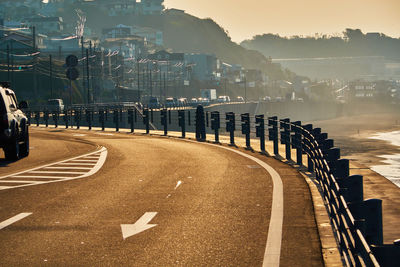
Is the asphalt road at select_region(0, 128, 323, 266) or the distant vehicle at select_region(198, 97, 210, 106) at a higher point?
the asphalt road at select_region(0, 128, 323, 266)

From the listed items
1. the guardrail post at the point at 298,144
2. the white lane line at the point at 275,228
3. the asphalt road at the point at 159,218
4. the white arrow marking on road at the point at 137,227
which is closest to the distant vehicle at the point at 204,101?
the guardrail post at the point at 298,144

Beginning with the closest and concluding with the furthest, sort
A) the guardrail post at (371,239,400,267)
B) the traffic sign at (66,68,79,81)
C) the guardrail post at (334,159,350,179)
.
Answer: the guardrail post at (371,239,400,267), the guardrail post at (334,159,350,179), the traffic sign at (66,68,79,81)

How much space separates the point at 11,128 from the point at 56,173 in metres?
3.73

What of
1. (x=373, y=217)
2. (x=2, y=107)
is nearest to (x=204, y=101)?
(x=2, y=107)

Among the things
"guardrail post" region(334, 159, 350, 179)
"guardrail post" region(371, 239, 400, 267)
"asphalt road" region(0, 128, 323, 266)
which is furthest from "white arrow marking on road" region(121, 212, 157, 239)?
"guardrail post" region(371, 239, 400, 267)

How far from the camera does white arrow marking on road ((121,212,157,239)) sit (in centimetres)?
1027

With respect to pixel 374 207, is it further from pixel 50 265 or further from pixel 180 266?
pixel 50 265

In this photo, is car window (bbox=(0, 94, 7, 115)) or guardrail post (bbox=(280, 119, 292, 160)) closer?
car window (bbox=(0, 94, 7, 115))

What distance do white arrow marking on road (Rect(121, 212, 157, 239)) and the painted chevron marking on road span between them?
529 cm

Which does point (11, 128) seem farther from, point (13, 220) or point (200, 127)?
point (200, 127)

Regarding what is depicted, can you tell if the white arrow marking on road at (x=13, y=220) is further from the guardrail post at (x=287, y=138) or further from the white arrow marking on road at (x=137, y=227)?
the guardrail post at (x=287, y=138)

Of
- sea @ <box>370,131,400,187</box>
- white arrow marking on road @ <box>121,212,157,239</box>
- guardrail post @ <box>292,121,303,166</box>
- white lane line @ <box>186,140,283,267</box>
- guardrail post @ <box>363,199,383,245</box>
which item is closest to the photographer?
guardrail post @ <box>363,199,383,245</box>

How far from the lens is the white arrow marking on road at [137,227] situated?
10.3m

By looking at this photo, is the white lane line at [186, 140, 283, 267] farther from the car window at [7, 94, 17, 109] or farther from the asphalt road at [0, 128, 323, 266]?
the car window at [7, 94, 17, 109]
